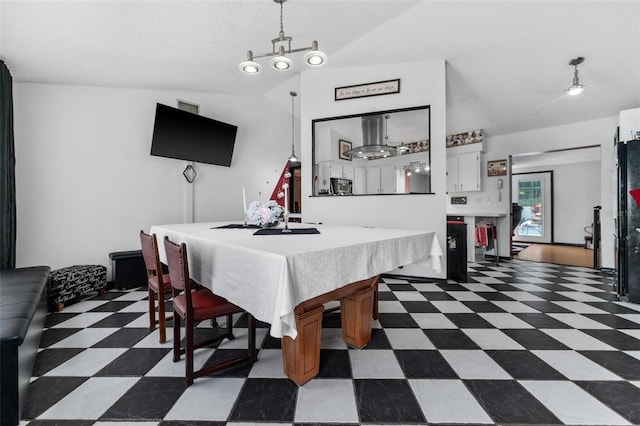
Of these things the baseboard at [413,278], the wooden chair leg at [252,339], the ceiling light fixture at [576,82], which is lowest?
the baseboard at [413,278]

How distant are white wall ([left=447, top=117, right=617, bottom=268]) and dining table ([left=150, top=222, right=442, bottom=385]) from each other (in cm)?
413

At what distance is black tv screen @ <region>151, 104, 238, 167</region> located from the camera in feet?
12.4

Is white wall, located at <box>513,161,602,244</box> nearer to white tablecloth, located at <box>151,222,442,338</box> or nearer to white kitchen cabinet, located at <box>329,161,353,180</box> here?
white kitchen cabinet, located at <box>329,161,353,180</box>

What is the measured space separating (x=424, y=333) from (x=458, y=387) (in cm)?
67

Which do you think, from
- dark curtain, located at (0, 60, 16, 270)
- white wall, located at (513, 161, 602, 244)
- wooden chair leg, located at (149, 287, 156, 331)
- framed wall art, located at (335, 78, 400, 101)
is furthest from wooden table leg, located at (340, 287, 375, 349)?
white wall, located at (513, 161, 602, 244)

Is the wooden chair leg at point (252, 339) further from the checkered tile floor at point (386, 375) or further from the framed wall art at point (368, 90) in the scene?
the framed wall art at point (368, 90)

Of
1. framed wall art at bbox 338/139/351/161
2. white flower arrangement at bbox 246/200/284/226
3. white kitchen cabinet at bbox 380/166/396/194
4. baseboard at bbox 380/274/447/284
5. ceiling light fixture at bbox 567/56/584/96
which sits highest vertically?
ceiling light fixture at bbox 567/56/584/96

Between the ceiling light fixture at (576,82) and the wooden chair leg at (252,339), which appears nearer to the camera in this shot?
the wooden chair leg at (252,339)

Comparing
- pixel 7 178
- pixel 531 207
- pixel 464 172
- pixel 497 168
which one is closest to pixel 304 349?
pixel 7 178

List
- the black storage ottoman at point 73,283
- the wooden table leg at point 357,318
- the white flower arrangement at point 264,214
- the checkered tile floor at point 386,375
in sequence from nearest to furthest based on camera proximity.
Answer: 1. the checkered tile floor at point 386,375
2. the wooden table leg at point 357,318
3. the white flower arrangement at point 264,214
4. the black storage ottoman at point 73,283

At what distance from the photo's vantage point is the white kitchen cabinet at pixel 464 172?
5.67 meters

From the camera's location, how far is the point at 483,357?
184 centimetres

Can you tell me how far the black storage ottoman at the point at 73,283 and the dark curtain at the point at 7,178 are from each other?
456mm

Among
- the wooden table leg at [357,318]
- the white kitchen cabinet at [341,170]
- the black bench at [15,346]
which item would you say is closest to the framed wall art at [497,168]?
the white kitchen cabinet at [341,170]
